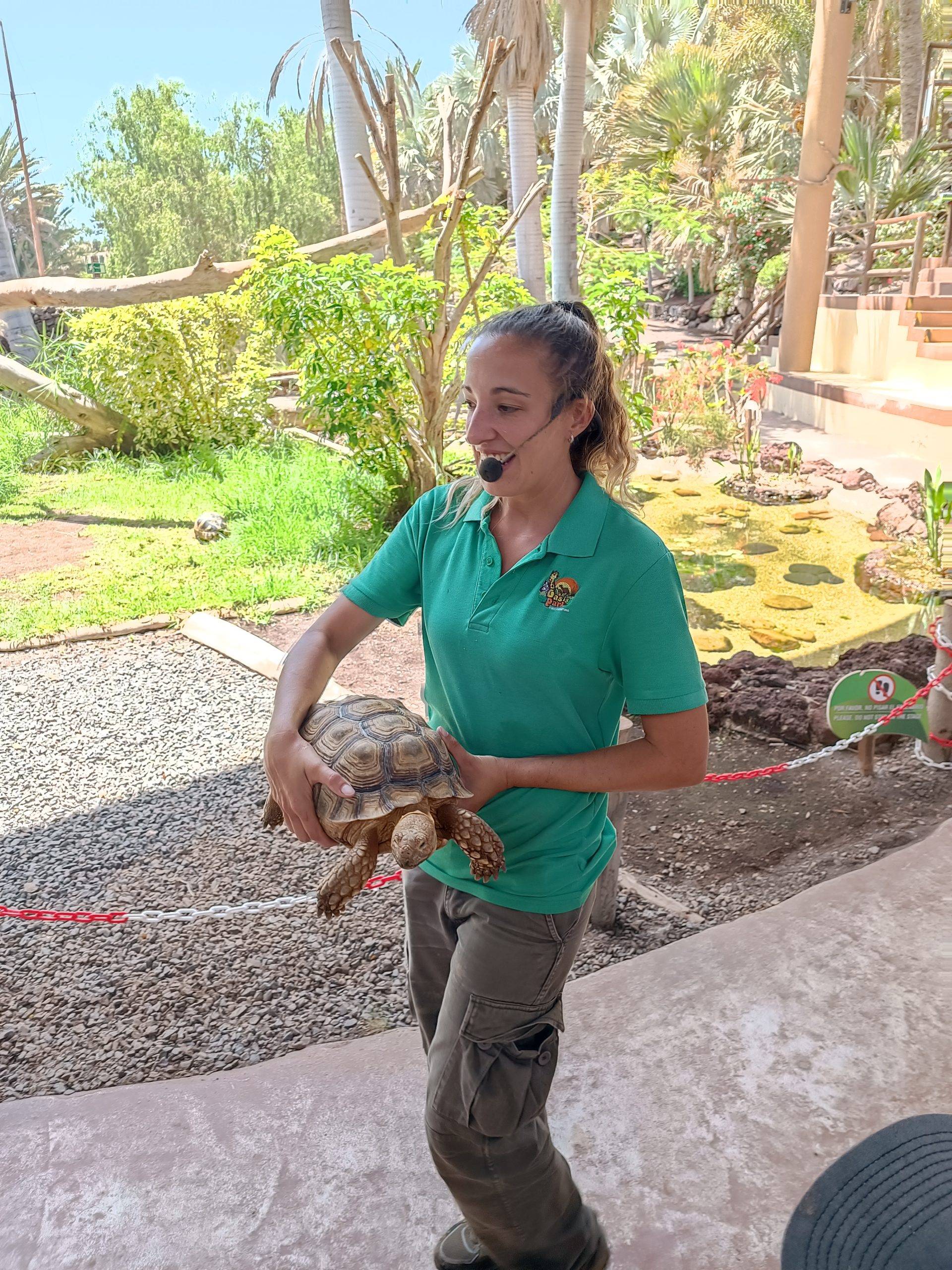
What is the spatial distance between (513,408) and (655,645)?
1.44ft

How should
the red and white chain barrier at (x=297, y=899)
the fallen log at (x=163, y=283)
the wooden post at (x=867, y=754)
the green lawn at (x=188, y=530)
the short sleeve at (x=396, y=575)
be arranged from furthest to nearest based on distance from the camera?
the fallen log at (x=163, y=283)
the green lawn at (x=188, y=530)
the wooden post at (x=867, y=754)
the red and white chain barrier at (x=297, y=899)
the short sleeve at (x=396, y=575)

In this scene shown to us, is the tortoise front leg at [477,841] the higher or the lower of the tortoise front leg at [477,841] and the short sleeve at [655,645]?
the lower

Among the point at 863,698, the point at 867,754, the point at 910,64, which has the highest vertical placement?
the point at 910,64

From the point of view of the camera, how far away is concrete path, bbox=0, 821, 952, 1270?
2.08m

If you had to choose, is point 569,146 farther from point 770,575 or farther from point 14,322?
point 14,322

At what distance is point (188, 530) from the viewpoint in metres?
9.03

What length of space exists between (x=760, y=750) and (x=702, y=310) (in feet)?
72.6

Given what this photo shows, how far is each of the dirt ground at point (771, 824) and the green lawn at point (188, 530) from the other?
3.58 metres

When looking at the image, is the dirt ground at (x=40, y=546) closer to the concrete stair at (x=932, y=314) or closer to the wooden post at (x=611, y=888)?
the wooden post at (x=611, y=888)

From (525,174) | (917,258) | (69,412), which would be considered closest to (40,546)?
(69,412)

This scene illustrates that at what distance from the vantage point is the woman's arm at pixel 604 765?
1593mm

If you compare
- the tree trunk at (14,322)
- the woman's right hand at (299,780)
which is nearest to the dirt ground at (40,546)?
the woman's right hand at (299,780)

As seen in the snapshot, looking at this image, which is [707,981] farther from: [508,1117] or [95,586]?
[95,586]

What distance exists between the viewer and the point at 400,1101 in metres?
2.46
